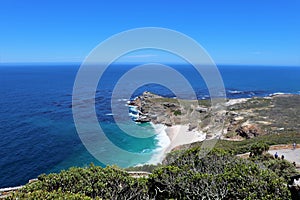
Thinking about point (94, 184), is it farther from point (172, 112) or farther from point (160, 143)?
point (172, 112)

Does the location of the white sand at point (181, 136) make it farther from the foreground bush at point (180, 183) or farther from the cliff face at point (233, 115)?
the foreground bush at point (180, 183)

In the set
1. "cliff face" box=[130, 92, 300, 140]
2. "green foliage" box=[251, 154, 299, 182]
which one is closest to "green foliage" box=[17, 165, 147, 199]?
"green foliage" box=[251, 154, 299, 182]

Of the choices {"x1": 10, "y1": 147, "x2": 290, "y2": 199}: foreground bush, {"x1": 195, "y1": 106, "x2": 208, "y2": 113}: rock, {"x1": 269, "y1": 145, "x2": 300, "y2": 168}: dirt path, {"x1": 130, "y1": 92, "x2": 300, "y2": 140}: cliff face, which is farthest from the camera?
{"x1": 195, "y1": 106, "x2": 208, "y2": 113}: rock

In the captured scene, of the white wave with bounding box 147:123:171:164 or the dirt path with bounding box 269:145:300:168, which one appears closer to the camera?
the dirt path with bounding box 269:145:300:168

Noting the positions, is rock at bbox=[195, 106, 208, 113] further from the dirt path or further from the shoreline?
the dirt path

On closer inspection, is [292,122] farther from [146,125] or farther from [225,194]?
[225,194]
